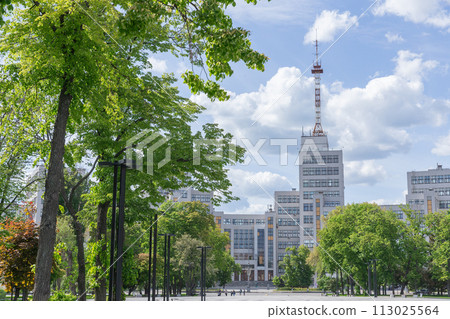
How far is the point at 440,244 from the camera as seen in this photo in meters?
63.4

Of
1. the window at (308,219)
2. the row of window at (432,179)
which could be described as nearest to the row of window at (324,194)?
the window at (308,219)

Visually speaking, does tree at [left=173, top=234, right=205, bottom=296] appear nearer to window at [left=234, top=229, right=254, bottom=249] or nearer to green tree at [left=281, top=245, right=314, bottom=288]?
green tree at [left=281, top=245, right=314, bottom=288]

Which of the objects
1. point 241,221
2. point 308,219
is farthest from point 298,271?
point 241,221

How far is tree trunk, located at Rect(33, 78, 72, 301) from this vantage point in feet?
49.4

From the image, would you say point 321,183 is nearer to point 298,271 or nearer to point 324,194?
point 324,194

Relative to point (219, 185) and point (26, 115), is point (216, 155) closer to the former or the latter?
point (219, 185)

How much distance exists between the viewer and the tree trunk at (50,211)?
49.4 ft

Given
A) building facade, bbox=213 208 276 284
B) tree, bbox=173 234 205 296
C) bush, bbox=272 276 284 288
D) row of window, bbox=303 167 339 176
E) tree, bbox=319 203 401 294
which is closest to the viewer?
tree, bbox=319 203 401 294

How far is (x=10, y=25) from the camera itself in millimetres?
16016

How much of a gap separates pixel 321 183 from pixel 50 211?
125523mm

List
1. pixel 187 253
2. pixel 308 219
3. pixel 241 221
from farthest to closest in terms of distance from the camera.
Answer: pixel 241 221, pixel 308 219, pixel 187 253

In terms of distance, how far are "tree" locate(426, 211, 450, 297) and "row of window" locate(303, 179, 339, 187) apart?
2642 inches

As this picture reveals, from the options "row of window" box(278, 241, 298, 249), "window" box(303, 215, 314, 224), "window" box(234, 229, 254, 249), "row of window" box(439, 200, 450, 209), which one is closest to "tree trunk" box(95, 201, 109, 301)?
"window" box(303, 215, 314, 224)
